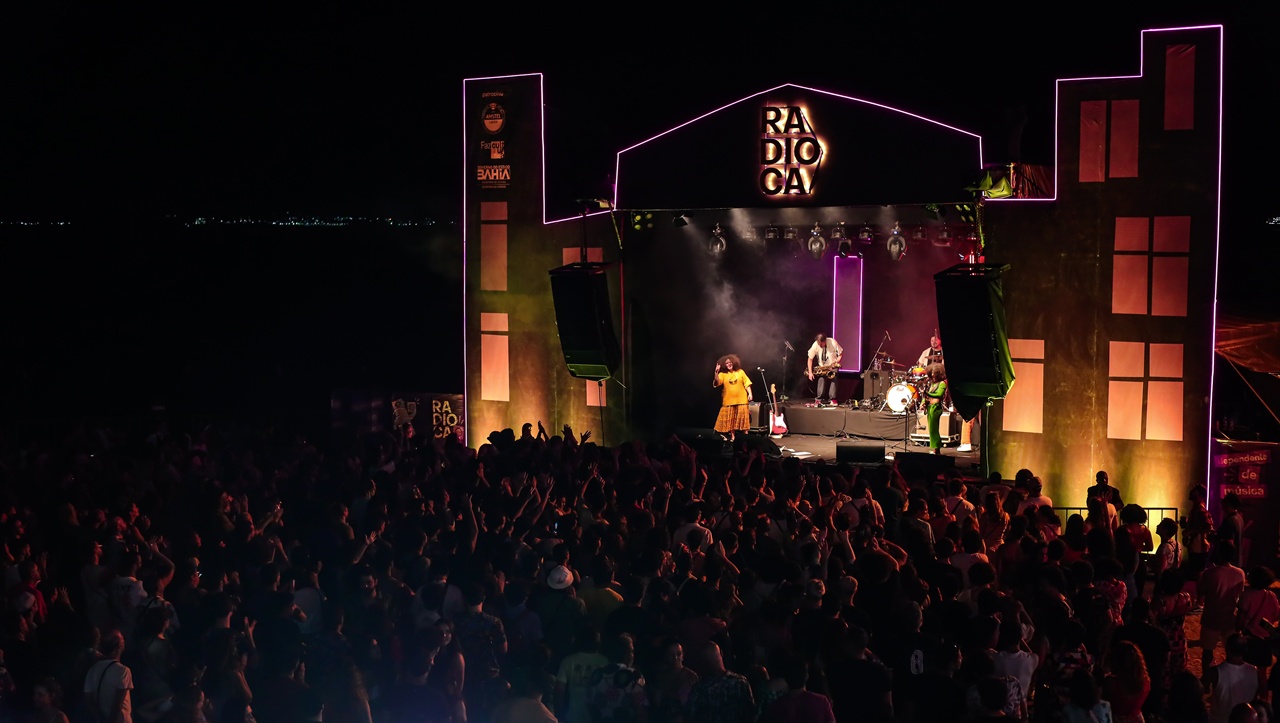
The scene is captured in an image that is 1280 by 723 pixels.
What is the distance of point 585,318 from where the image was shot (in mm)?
15805

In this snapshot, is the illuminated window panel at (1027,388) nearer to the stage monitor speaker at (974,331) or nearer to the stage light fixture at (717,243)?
the stage monitor speaker at (974,331)

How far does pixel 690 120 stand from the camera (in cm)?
1580

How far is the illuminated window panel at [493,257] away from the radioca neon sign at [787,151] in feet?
12.9

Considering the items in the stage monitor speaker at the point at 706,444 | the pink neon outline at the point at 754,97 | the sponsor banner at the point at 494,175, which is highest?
the pink neon outline at the point at 754,97

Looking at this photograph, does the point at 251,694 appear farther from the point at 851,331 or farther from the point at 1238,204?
the point at 1238,204

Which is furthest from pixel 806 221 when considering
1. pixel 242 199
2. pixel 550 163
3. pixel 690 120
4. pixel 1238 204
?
pixel 242 199

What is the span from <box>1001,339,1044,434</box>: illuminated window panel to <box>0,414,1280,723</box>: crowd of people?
3601mm

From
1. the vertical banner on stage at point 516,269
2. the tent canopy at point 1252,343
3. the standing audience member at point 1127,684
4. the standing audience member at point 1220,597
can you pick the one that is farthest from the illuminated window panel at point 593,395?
the standing audience member at point 1127,684

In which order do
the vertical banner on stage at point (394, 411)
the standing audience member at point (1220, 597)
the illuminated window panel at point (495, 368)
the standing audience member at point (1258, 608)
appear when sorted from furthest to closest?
the illuminated window panel at point (495, 368) < the vertical banner on stage at point (394, 411) < the standing audience member at point (1220, 597) < the standing audience member at point (1258, 608)

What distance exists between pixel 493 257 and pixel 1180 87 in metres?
9.13

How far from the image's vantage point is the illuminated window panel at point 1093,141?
44.6ft

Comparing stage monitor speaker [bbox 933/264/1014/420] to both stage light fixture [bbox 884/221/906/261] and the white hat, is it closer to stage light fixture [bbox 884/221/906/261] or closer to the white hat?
stage light fixture [bbox 884/221/906/261]

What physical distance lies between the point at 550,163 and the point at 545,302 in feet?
6.40

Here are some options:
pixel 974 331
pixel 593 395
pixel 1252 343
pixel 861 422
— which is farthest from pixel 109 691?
pixel 1252 343
